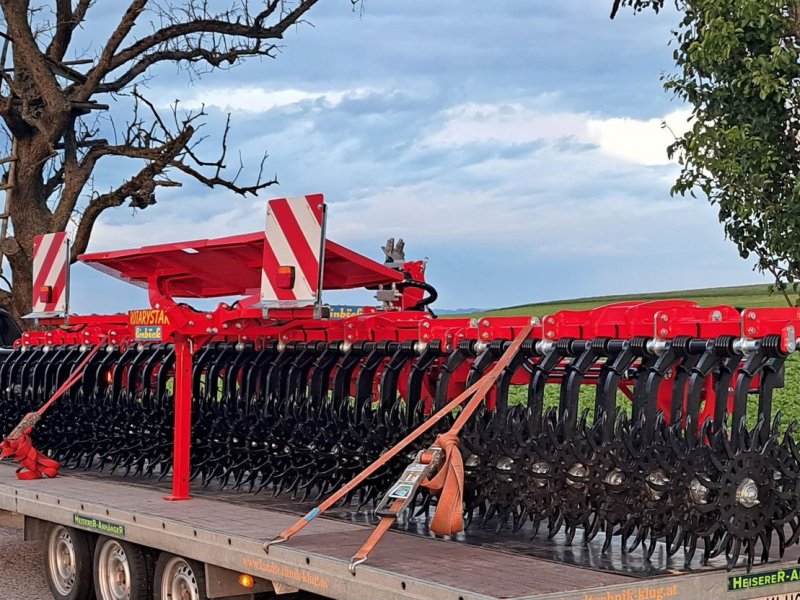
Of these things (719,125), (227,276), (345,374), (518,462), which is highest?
(719,125)

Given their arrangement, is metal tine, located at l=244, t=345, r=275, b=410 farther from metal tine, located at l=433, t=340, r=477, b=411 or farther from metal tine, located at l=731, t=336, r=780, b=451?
metal tine, located at l=731, t=336, r=780, b=451

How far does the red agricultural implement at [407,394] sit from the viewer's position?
185 inches

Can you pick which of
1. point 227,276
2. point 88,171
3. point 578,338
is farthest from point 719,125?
point 88,171

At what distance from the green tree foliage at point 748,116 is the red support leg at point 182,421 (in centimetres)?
675

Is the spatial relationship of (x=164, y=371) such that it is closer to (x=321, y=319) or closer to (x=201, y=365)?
(x=201, y=365)

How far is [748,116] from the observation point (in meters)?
12.3

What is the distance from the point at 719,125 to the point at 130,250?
23.0ft

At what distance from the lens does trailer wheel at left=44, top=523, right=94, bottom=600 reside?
698 cm

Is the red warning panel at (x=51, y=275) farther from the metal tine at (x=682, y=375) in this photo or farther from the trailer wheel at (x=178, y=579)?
the metal tine at (x=682, y=375)

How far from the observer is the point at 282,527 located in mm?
5750

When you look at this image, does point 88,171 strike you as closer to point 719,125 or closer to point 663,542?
point 719,125

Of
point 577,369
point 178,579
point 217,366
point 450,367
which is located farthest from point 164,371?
point 577,369

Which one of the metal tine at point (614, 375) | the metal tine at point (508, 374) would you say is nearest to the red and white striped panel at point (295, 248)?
the metal tine at point (508, 374)

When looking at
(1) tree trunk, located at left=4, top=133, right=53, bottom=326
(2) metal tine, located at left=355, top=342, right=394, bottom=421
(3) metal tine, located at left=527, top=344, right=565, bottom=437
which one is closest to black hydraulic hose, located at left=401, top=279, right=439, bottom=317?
(2) metal tine, located at left=355, top=342, right=394, bottom=421
